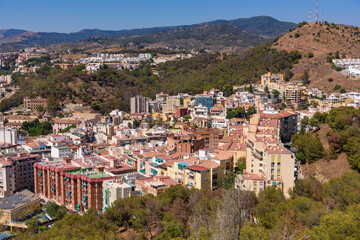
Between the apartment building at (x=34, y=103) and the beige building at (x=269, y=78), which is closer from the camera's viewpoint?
the beige building at (x=269, y=78)

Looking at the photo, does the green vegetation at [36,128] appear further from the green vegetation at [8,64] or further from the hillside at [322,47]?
the green vegetation at [8,64]

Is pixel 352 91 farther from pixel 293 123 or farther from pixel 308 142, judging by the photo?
pixel 308 142

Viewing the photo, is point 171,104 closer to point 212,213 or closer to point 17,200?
point 17,200

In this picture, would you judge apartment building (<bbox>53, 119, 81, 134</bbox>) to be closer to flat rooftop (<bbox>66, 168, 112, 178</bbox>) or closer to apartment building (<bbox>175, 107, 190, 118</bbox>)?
apartment building (<bbox>175, 107, 190, 118</bbox>)

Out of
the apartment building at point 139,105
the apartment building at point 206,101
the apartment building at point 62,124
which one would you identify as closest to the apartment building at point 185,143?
the apartment building at point 206,101

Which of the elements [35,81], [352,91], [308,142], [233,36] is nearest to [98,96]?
[35,81]

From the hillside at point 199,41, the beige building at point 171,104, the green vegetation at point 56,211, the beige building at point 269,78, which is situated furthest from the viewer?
the hillside at point 199,41

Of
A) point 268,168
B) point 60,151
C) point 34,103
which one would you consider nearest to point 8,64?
point 34,103
